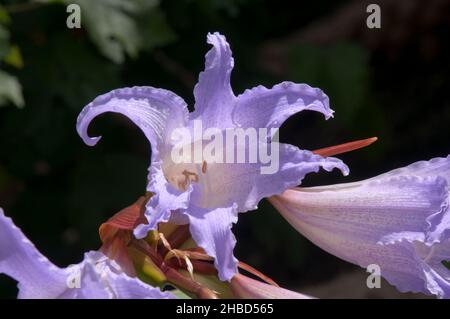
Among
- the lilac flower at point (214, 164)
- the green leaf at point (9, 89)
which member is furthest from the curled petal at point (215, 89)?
the green leaf at point (9, 89)

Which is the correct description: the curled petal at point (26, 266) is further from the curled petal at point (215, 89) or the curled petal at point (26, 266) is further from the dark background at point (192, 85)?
the dark background at point (192, 85)

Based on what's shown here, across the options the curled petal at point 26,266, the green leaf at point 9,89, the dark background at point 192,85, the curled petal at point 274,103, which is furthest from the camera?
the dark background at point 192,85

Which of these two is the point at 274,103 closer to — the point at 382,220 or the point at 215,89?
the point at 215,89

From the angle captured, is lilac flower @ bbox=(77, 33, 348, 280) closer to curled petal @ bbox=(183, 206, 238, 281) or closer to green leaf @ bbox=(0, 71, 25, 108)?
curled petal @ bbox=(183, 206, 238, 281)

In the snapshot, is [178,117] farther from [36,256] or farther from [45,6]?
[45,6]

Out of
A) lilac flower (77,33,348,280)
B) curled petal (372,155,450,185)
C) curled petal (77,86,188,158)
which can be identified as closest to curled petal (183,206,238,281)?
lilac flower (77,33,348,280)

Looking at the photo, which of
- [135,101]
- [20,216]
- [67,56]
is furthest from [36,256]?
[20,216]

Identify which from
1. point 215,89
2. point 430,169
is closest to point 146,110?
point 215,89
